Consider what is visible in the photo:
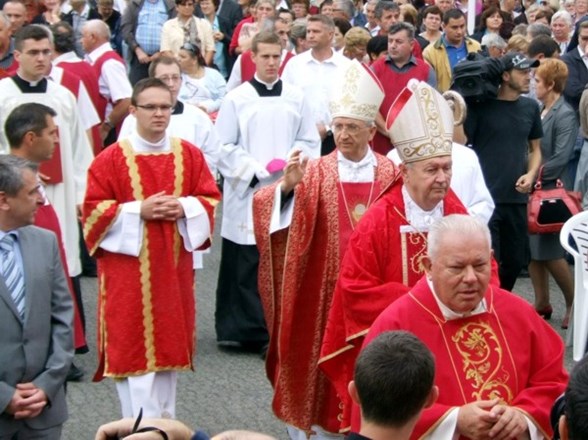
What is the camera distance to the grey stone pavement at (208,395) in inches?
297

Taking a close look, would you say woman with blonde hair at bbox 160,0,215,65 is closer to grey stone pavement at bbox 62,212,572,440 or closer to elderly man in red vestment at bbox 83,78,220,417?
grey stone pavement at bbox 62,212,572,440

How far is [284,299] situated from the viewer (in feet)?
22.2

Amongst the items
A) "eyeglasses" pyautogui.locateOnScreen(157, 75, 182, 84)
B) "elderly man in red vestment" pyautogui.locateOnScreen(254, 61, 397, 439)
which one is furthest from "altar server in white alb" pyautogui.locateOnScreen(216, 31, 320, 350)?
"elderly man in red vestment" pyautogui.locateOnScreen(254, 61, 397, 439)

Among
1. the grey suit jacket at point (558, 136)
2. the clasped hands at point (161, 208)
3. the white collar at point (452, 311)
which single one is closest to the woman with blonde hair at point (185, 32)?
the grey suit jacket at point (558, 136)

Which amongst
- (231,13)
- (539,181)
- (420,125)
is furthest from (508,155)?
(231,13)

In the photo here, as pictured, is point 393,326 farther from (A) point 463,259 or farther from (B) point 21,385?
(B) point 21,385

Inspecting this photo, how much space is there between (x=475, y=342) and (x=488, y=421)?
0.33 meters

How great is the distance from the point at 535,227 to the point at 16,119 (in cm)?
413

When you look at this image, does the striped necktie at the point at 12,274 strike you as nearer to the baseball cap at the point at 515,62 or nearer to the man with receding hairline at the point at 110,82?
the baseball cap at the point at 515,62

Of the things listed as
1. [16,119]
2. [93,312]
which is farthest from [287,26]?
[16,119]

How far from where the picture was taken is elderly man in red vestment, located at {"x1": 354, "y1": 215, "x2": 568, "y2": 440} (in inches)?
184

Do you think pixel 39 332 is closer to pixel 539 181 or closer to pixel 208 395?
pixel 208 395

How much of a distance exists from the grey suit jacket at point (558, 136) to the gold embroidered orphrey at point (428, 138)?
4.21 metres

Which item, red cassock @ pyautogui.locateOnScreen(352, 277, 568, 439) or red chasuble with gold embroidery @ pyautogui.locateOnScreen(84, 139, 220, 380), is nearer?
red cassock @ pyautogui.locateOnScreen(352, 277, 568, 439)
